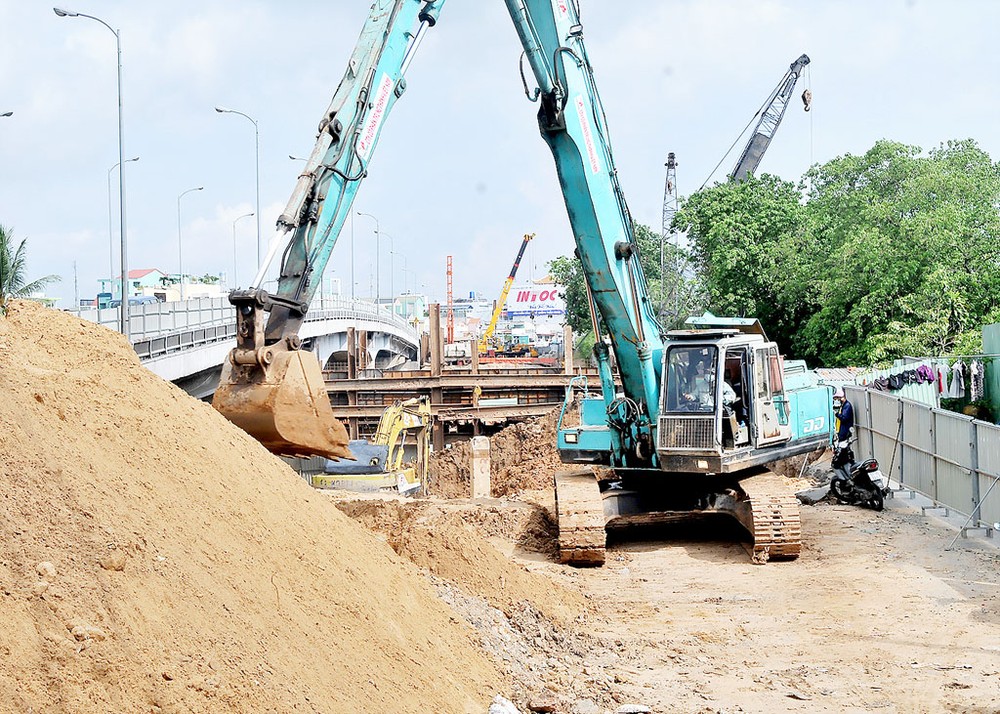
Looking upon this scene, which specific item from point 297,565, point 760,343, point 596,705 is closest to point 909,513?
point 760,343

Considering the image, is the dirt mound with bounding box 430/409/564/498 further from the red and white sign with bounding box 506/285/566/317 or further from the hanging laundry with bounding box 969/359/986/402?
the red and white sign with bounding box 506/285/566/317

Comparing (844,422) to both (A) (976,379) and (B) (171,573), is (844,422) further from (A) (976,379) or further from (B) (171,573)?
(B) (171,573)

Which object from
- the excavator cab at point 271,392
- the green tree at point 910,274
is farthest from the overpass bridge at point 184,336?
the green tree at point 910,274

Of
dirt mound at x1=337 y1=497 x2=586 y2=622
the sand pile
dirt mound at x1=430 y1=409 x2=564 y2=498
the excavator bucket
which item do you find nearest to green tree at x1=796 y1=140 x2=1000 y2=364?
dirt mound at x1=430 y1=409 x2=564 y2=498

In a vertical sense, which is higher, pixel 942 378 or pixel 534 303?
pixel 534 303

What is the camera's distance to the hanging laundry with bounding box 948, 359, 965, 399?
25891 mm

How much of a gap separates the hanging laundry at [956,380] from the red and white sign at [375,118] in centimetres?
2021

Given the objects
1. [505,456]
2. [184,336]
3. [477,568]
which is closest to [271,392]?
[477,568]

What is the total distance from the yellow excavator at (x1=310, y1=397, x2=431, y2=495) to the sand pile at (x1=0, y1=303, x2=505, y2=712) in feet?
56.4

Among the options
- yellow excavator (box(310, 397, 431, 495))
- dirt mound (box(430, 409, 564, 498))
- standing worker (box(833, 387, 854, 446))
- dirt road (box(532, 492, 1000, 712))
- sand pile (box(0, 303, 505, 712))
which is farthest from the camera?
dirt mound (box(430, 409, 564, 498))

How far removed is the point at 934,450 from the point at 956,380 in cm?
1065

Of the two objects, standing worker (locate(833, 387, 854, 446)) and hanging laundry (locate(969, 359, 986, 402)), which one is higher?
hanging laundry (locate(969, 359, 986, 402))

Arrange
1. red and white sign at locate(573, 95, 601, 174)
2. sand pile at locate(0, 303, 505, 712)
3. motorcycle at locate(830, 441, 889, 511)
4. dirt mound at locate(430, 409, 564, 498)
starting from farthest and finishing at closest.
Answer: dirt mound at locate(430, 409, 564, 498), motorcycle at locate(830, 441, 889, 511), red and white sign at locate(573, 95, 601, 174), sand pile at locate(0, 303, 505, 712)

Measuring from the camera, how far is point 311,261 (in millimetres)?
9047
